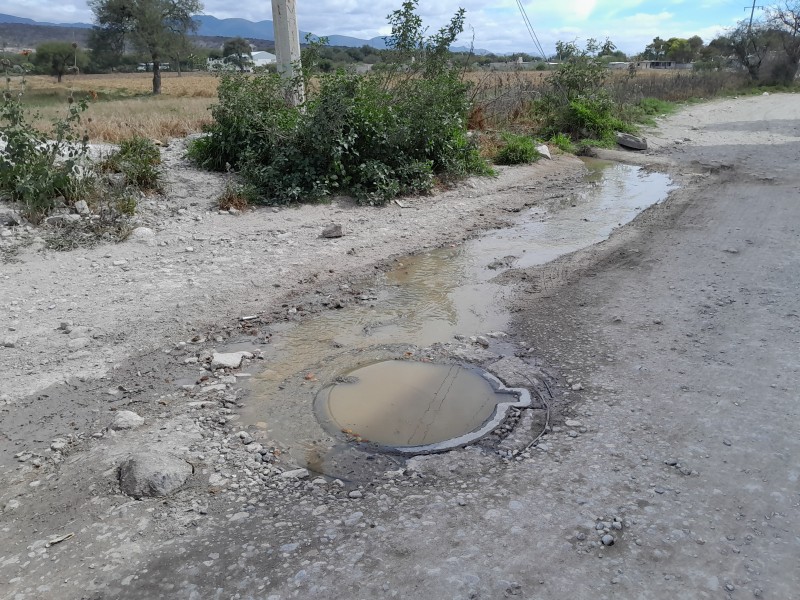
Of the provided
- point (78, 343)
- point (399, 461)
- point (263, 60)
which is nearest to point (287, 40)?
point (78, 343)

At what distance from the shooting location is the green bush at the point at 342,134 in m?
8.55

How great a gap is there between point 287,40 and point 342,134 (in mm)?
2509

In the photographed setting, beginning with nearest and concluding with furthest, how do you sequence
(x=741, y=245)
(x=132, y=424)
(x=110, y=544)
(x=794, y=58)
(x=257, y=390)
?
(x=110, y=544), (x=132, y=424), (x=257, y=390), (x=741, y=245), (x=794, y=58)

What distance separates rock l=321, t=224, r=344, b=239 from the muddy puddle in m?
0.91

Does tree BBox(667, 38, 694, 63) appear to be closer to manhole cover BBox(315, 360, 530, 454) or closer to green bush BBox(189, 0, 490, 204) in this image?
green bush BBox(189, 0, 490, 204)

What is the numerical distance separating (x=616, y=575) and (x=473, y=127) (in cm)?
1255

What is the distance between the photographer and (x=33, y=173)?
707cm

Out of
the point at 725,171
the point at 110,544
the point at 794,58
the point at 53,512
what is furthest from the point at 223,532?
the point at 794,58

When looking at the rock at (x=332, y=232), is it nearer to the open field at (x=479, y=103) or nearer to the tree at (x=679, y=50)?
the open field at (x=479, y=103)

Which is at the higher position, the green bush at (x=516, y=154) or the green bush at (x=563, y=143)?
the green bush at (x=563, y=143)

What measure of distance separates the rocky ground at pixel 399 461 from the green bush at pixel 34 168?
643 millimetres

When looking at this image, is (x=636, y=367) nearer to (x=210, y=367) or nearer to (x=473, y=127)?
(x=210, y=367)

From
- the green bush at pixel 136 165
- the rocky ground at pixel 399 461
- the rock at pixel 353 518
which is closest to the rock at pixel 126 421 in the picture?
the rocky ground at pixel 399 461

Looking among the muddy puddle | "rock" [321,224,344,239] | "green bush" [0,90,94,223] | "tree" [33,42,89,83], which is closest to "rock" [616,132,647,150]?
the muddy puddle
